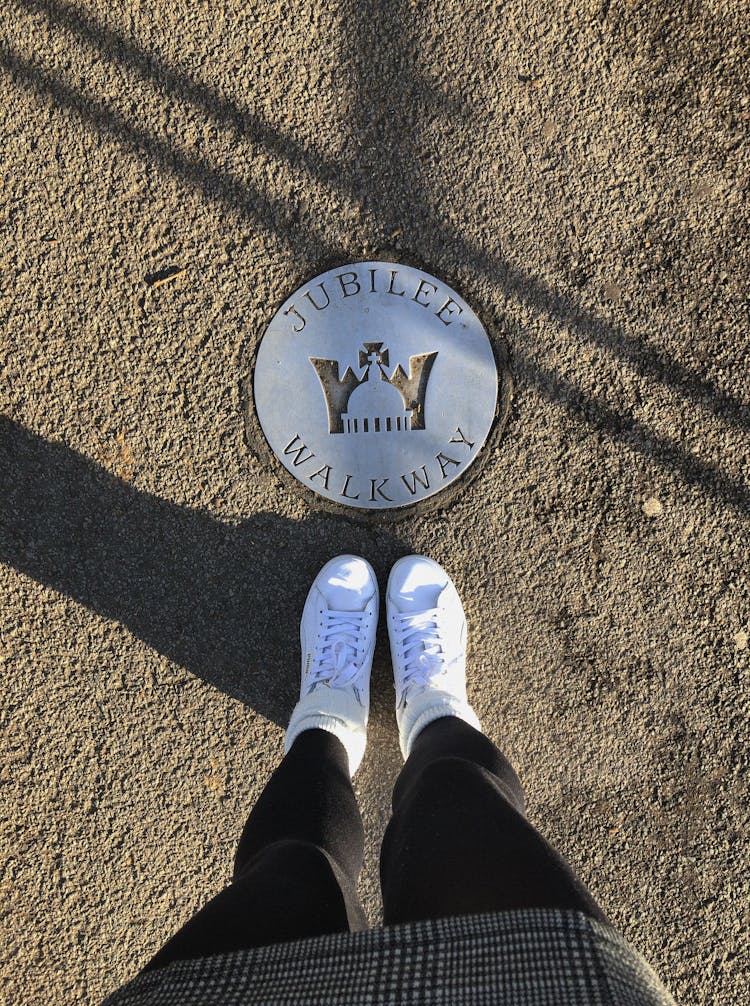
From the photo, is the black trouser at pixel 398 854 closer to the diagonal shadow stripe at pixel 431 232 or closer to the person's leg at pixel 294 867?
the person's leg at pixel 294 867

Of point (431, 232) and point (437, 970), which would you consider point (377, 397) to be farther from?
point (437, 970)

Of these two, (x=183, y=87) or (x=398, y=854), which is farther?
(x=183, y=87)

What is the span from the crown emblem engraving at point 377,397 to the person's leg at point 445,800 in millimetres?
455

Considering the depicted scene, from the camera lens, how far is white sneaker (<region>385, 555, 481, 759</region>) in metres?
2.08

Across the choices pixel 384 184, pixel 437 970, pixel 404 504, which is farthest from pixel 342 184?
pixel 437 970

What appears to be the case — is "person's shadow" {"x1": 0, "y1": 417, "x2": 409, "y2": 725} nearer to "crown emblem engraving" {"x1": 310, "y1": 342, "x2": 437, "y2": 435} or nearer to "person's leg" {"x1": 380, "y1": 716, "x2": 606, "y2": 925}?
"crown emblem engraving" {"x1": 310, "y1": 342, "x2": 437, "y2": 435}

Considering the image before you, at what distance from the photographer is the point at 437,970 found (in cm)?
112

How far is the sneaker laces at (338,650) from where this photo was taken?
210 cm

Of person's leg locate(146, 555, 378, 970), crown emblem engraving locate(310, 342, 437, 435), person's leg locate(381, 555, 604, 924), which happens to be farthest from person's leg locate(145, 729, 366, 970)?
crown emblem engraving locate(310, 342, 437, 435)

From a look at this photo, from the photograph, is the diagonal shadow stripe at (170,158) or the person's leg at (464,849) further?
the diagonal shadow stripe at (170,158)

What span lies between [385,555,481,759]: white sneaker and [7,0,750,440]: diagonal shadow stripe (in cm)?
93

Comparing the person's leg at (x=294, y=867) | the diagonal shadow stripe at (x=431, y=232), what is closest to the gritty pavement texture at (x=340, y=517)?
the diagonal shadow stripe at (x=431, y=232)

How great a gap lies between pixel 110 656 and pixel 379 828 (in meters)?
1.07

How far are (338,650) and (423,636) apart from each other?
279mm
